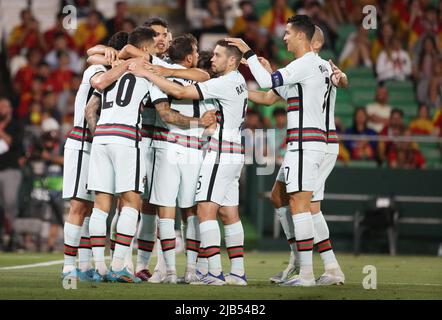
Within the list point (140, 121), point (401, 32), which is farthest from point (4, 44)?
point (140, 121)

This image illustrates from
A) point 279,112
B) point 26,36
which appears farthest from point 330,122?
point 26,36

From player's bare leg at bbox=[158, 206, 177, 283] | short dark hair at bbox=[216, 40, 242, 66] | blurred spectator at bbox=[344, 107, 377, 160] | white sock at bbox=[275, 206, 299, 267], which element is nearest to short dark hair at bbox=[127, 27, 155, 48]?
short dark hair at bbox=[216, 40, 242, 66]

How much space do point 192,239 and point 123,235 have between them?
0.82 metres

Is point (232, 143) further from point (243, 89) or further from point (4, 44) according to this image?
point (4, 44)

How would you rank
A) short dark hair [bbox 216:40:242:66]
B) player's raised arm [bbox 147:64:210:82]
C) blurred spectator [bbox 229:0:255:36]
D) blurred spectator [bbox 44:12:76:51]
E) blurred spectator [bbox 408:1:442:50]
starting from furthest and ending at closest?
blurred spectator [bbox 408:1:442:50]
blurred spectator [bbox 229:0:255:36]
blurred spectator [bbox 44:12:76:51]
short dark hair [bbox 216:40:242:66]
player's raised arm [bbox 147:64:210:82]

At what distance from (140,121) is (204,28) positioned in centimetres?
1063

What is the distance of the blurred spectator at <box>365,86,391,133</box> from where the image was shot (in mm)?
18000

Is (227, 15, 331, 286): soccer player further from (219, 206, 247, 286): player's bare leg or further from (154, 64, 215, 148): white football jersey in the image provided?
(154, 64, 215, 148): white football jersey

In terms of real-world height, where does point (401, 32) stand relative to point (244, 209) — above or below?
above

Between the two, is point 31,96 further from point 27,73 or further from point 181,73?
point 181,73

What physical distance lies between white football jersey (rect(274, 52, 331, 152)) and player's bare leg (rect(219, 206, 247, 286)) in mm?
850

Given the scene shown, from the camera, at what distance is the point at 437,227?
55.6ft

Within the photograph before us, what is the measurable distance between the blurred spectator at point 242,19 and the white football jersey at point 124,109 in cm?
1054

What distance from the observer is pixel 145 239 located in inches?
387
